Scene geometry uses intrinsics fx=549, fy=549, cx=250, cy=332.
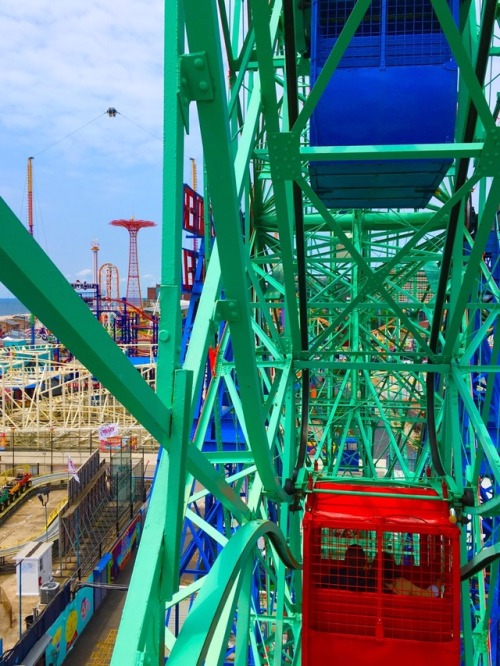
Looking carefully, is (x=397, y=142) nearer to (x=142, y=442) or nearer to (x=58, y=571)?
(x=58, y=571)

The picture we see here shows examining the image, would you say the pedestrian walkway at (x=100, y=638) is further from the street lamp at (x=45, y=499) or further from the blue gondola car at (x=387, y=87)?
the blue gondola car at (x=387, y=87)

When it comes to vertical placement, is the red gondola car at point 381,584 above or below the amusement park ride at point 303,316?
below

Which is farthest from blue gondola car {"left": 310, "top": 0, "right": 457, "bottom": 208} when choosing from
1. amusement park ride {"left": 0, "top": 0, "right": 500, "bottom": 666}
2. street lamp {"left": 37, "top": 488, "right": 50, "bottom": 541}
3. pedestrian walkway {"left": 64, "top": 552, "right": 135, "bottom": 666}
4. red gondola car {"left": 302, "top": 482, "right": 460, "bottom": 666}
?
street lamp {"left": 37, "top": 488, "right": 50, "bottom": 541}

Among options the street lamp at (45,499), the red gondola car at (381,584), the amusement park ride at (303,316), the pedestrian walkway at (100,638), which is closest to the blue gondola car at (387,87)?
the amusement park ride at (303,316)

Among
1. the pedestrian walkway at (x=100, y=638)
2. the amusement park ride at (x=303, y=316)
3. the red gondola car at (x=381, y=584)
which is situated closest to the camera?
the amusement park ride at (x=303, y=316)

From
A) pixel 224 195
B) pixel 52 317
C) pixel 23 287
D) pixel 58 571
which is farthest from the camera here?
pixel 58 571

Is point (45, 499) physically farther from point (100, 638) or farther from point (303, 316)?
point (303, 316)

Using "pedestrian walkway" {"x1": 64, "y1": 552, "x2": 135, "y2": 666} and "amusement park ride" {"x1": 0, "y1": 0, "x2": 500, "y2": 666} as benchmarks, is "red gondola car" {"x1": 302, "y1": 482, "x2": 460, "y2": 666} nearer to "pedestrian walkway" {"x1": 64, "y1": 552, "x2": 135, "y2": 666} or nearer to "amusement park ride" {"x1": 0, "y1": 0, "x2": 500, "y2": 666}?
"amusement park ride" {"x1": 0, "y1": 0, "x2": 500, "y2": 666}

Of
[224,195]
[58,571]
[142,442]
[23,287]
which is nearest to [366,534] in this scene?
[224,195]
